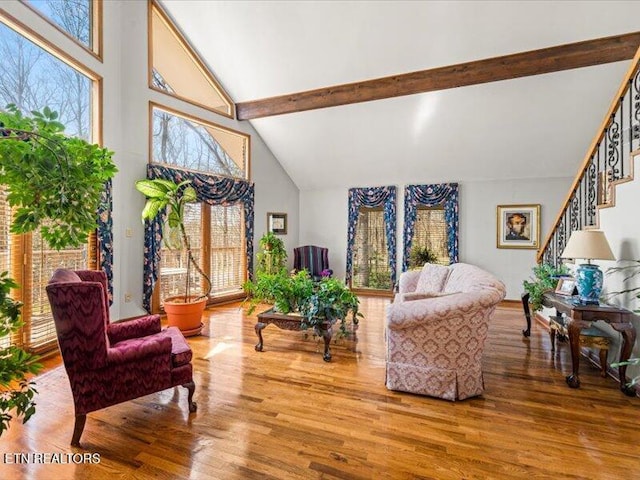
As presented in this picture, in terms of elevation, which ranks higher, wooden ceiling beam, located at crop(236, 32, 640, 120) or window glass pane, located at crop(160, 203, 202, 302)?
wooden ceiling beam, located at crop(236, 32, 640, 120)

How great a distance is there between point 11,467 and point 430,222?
669cm

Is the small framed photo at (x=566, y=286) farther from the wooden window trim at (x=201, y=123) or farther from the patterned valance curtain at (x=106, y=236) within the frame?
the wooden window trim at (x=201, y=123)

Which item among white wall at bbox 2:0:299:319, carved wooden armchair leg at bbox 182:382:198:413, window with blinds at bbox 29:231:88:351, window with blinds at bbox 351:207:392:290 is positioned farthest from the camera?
window with blinds at bbox 351:207:392:290

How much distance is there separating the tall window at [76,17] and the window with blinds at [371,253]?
543cm

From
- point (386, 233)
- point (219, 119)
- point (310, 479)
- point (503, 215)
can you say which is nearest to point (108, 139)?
point (219, 119)

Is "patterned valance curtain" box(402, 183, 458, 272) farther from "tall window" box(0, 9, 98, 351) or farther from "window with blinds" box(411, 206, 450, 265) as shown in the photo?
"tall window" box(0, 9, 98, 351)

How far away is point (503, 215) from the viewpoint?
621 centimetres

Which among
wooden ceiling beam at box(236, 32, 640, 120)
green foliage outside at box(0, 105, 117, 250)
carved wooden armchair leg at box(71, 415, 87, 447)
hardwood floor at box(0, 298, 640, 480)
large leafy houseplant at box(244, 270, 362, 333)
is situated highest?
wooden ceiling beam at box(236, 32, 640, 120)

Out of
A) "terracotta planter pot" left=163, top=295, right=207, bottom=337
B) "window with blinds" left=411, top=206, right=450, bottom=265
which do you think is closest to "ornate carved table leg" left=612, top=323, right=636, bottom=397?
"window with blinds" left=411, top=206, right=450, bottom=265

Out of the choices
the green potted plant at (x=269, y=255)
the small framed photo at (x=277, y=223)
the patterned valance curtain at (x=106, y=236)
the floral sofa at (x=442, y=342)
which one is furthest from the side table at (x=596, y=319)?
the small framed photo at (x=277, y=223)

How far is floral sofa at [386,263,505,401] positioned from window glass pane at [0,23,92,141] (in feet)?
13.2

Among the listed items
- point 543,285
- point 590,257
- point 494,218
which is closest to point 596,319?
point 590,257

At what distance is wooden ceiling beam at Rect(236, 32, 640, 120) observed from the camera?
3936 millimetres

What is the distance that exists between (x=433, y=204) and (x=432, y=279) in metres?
2.86
